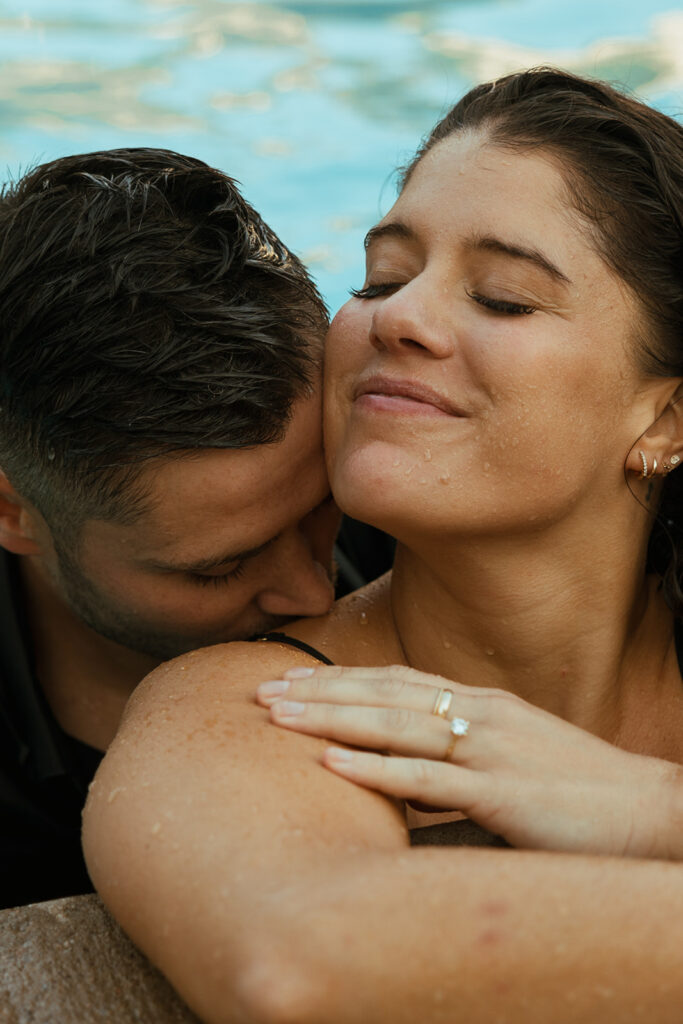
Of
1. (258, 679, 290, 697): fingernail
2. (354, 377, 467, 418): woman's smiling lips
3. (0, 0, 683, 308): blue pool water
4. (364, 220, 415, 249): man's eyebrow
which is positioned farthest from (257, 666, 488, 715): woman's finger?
(0, 0, 683, 308): blue pool water

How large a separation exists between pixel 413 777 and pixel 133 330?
109 centimetres

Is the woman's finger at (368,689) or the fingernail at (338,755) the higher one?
the woman's finger at (368,689)

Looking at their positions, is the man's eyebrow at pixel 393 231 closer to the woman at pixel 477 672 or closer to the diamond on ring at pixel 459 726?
the woman at pixel 477 672

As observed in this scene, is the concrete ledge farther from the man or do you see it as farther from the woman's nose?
the woman's nose

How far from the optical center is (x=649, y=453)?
2.18 metres

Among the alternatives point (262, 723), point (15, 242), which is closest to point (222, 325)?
point (15, 242)

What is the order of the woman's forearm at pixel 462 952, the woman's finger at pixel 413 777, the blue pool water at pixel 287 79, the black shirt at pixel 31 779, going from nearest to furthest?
the woman's forearm at pixel 462 952, the woman's finger at pixel 413 777, the black shirt at pixel 31 779, the blue pool water at pixel 287 79

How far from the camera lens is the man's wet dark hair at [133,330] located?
220 centimetres

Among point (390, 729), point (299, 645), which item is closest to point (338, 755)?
point (390, 729)

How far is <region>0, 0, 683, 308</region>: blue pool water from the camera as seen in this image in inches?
358

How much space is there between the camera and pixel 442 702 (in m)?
1.76

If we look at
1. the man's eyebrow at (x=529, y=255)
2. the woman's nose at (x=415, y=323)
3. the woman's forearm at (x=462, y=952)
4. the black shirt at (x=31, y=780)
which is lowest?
the black shirt at (x=31, y=780)

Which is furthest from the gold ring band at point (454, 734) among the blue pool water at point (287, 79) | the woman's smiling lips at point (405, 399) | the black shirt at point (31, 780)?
the blue pool water at point (287, 79)

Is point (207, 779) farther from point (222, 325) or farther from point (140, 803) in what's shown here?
point (222, 325)
